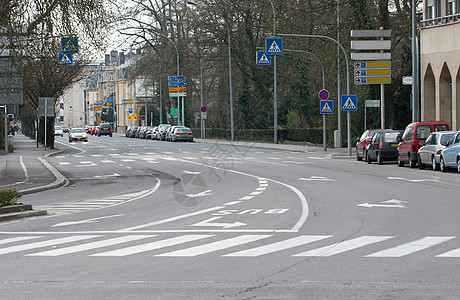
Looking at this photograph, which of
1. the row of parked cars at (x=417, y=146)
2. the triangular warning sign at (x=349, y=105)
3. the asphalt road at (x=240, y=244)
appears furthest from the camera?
the triangular warning sign at (x=349, y=105)

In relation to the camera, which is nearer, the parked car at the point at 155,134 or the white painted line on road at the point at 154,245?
the white painted line on road at the point at 154,245

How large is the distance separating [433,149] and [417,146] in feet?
6.69

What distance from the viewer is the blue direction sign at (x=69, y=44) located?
2525 cm

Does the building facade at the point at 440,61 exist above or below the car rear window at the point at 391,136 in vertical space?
above

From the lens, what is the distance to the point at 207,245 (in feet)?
36.6

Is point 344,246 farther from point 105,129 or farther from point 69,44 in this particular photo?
point 105,129

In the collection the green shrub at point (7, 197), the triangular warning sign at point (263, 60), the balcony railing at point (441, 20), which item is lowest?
the green shrub at point (7, 197)

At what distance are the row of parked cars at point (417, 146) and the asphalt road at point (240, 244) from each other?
5.57 metres

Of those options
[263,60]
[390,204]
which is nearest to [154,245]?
[390,204]

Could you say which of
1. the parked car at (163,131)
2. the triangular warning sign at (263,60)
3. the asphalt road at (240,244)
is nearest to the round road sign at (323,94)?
the triangular warning sign at (263,60)

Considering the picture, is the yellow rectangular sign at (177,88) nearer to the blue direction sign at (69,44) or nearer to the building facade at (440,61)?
the building facade at (440,61)

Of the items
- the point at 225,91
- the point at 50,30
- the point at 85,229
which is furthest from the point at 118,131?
the point at 85,229

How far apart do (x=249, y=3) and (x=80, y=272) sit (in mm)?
51050

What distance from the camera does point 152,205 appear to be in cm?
1809
